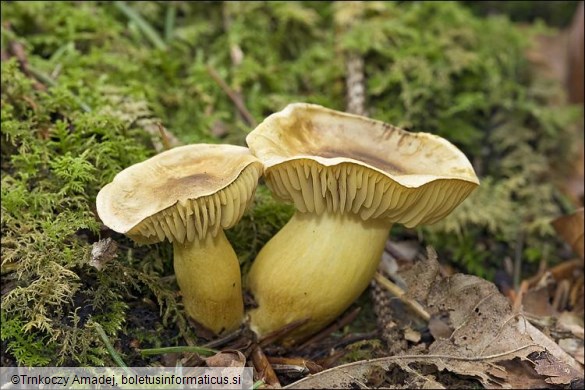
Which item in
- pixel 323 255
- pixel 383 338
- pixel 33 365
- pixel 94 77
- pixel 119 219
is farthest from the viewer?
pixel 94 77

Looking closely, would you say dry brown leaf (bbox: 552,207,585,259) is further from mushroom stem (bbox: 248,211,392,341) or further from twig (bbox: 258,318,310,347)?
twig (bbox: 258,318,310,347)

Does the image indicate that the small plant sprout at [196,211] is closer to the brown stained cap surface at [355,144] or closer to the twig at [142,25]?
the brown stained cap surface at [355,144]

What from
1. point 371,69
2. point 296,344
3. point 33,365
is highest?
point 371,69

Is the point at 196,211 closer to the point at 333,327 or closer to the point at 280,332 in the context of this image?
the point at 280,332

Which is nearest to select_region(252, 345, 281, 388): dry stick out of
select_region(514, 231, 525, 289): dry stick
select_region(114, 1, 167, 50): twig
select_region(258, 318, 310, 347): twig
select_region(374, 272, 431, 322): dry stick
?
select_region(258, 318, 310, 347): twig

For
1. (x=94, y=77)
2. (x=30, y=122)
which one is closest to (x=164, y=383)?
(x=30, y=122)

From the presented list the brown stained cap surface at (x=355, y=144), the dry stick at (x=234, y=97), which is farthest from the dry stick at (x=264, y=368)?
the dry stick at (x=234, y=97)

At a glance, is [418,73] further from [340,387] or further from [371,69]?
[340,387]

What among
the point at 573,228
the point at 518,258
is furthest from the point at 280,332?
the point at 573,228
